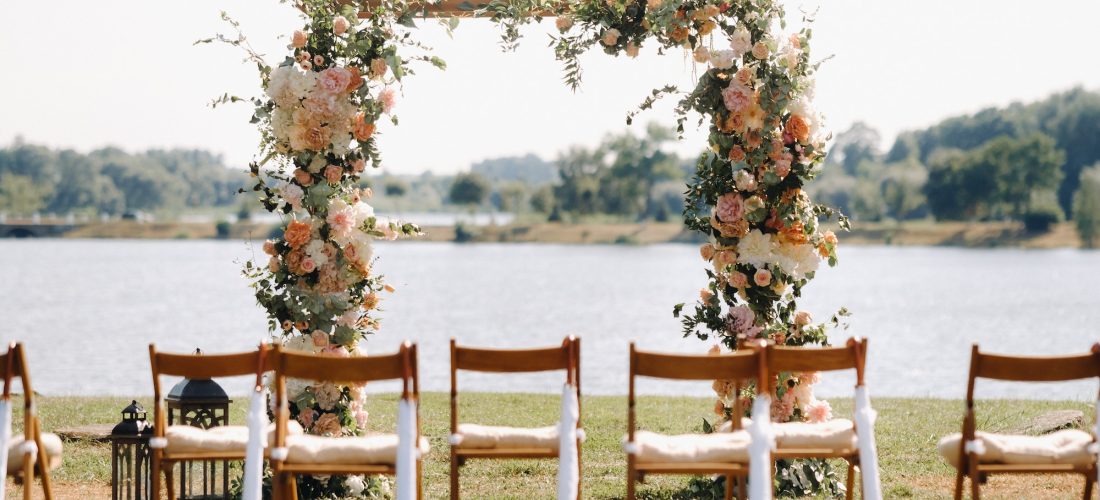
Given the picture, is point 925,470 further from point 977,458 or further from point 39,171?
point 39,171

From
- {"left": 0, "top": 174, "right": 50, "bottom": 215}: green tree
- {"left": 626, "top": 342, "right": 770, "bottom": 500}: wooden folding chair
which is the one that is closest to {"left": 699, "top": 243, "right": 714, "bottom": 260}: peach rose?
{"left": 626, "top": 342, "right": 770, "bottom": 500}: wooden folding chair

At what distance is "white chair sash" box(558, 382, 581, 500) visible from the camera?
536cm

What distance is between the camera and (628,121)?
709 cm

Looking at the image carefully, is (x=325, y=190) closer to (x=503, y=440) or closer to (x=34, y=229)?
(x=503, y=440)

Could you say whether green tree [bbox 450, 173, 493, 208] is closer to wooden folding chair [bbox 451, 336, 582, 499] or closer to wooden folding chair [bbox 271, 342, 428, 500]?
wooden folding chair [bbox 451, 336, 582, 499]

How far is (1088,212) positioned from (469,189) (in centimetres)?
4986

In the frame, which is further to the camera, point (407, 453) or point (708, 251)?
point (708, 251)

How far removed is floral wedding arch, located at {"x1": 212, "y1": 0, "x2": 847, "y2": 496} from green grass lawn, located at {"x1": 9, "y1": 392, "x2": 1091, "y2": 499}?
3.04 feet

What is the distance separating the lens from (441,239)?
91.6m

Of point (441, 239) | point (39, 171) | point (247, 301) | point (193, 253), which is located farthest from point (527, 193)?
point (247, 301)

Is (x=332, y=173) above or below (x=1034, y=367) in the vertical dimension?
above

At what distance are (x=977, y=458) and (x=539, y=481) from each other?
9.82 feet

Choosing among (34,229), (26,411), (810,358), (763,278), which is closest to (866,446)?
(810,358)

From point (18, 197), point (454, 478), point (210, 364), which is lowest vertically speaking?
point (454, 478)
